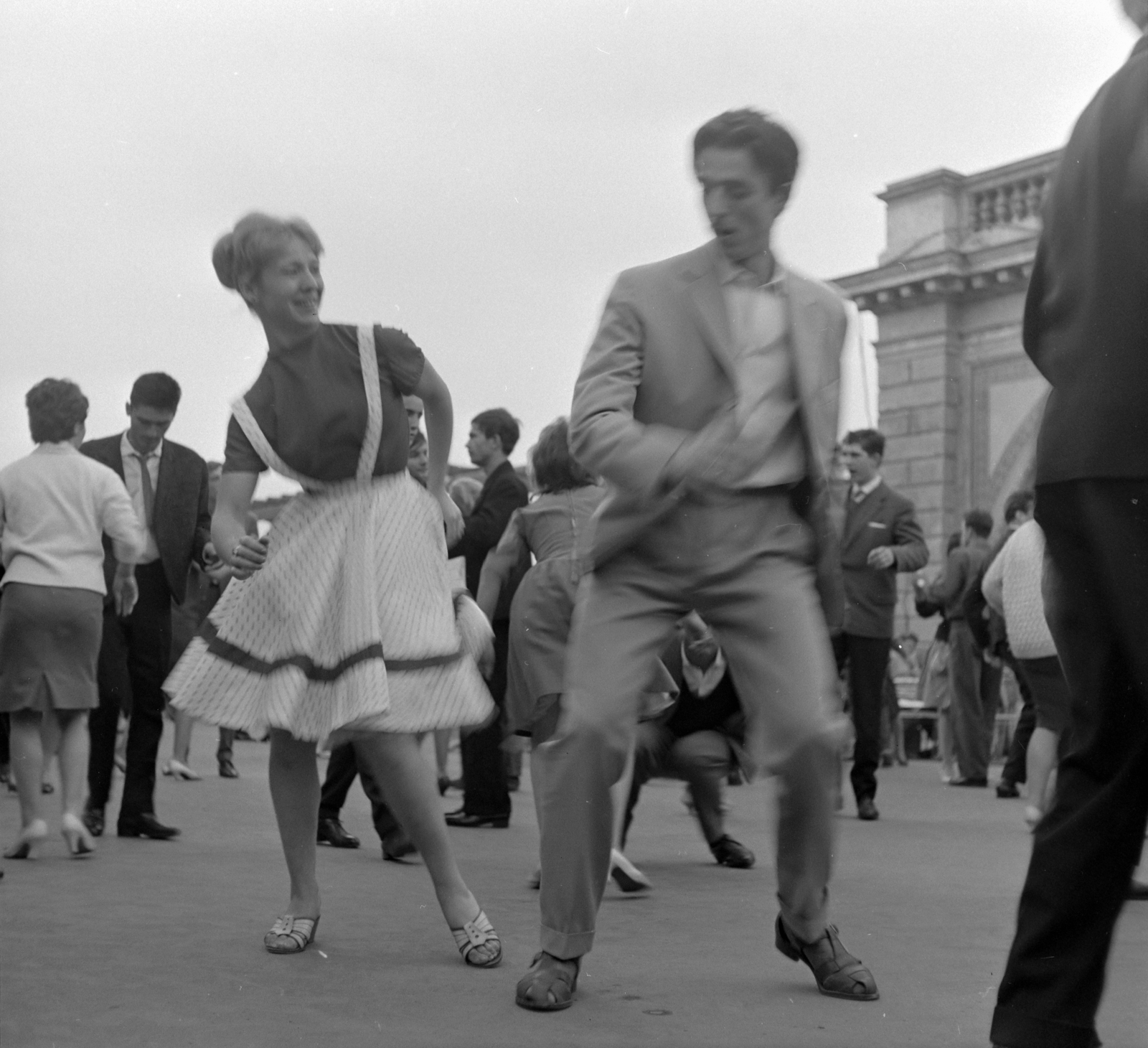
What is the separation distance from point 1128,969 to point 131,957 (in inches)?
95.8

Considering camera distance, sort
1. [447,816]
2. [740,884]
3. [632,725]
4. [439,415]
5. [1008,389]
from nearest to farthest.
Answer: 1. [632,725]
2. [439,415]
3. [740,884]
4. [447,816]
5. [1008,389]

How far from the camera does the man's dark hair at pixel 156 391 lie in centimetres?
705

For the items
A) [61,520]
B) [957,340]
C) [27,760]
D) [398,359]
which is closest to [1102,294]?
[398,359]

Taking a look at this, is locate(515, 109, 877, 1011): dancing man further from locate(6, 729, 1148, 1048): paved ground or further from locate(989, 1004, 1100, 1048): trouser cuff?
locate(989, 1004, 1100, 1048): trouser cuff

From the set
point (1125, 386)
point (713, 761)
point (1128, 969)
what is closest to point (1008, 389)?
point (713, 761)

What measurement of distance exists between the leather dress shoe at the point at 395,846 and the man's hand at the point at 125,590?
146 cm

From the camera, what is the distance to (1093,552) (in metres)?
2.77

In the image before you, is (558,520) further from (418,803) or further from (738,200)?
(738,200)

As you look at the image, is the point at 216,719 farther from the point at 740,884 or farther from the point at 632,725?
the point at 740,884

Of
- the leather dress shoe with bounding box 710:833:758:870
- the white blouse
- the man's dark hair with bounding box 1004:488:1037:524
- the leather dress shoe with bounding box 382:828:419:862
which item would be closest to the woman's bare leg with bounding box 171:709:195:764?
the white blouse

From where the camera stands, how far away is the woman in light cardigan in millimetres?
6336

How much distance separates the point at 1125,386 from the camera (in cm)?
271

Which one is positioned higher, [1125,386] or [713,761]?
[1125,386]

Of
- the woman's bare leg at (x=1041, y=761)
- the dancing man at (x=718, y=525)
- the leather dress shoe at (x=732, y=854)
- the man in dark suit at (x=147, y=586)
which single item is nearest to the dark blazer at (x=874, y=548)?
the woman's bare leg at (x=1041, y=761)
